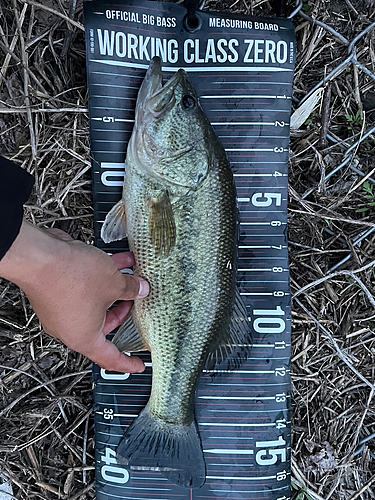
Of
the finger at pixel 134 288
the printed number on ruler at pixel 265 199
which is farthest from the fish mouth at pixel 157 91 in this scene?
the finger at pixel 134 288

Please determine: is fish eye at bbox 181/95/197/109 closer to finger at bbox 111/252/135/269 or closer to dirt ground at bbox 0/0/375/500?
dirt ground at bbox 0/0/375/500

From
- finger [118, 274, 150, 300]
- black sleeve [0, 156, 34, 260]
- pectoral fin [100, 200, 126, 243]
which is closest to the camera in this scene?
black sleeve [0, 156, 34, 260]

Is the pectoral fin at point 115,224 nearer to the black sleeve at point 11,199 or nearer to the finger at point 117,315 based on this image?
the finger at point 117,315

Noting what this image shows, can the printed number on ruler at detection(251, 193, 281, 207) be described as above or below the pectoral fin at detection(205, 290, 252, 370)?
above

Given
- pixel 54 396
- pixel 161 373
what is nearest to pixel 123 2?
pixel 161 373

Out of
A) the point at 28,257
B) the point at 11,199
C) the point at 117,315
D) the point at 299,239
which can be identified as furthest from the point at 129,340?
the point at 299,239

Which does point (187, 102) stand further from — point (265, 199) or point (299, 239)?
point (299, 239)

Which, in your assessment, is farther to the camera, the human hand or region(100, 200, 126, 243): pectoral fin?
region(100, 200, 126, 243): pectoral fin

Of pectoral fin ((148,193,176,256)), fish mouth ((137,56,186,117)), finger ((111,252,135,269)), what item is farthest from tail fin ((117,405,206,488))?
fish mouth ((137,56,186,117))
